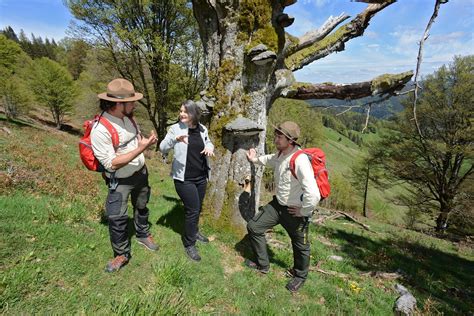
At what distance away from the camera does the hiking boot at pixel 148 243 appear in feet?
15.3

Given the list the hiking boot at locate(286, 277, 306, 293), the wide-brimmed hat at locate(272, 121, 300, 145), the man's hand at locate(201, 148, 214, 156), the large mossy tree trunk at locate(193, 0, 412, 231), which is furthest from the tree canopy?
the hiking boot at locate(286, 277, 306, 293)

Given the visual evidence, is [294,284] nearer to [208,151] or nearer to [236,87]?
[208,151]

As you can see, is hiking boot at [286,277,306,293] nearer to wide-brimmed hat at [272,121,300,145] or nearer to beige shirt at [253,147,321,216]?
beige shirt at [253,147,321,216]

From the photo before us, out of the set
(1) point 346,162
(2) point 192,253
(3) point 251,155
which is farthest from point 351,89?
(1) point 346,162

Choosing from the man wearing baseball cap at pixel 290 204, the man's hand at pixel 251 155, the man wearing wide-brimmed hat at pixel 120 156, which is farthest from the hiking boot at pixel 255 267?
the man wearing wide-brimmed hat at pixel 120 156

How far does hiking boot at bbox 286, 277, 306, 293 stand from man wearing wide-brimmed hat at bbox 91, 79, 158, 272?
9.12ft

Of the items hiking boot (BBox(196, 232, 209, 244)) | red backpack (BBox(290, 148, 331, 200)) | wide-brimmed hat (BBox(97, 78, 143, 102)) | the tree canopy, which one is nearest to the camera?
wide-brimmed hat (BBox(97, 78, 143, 102))

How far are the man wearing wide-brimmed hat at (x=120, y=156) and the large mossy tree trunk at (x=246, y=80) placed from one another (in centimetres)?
170

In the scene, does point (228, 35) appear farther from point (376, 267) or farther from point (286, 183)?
point (376, 267)

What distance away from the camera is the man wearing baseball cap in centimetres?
403

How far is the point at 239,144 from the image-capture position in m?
5.41

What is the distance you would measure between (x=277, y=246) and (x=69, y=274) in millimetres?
4212

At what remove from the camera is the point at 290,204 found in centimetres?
446

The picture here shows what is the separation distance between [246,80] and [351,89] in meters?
2.16
